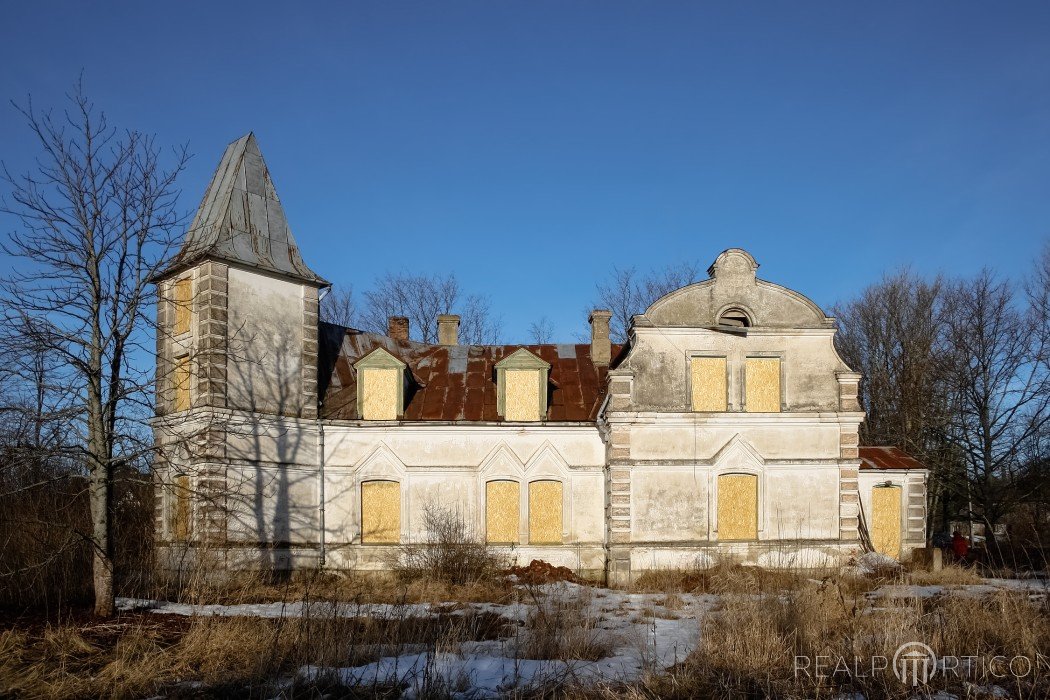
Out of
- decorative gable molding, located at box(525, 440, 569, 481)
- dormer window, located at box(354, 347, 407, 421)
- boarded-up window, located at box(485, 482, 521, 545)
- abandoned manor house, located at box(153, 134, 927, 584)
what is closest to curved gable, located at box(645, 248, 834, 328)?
abandoned manor house, located at box(153, 134, 927, 584)

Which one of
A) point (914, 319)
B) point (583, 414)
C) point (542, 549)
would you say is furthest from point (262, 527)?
point (914, 319)

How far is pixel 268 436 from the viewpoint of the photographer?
19562mm

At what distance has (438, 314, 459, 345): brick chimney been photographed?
83.8 feet

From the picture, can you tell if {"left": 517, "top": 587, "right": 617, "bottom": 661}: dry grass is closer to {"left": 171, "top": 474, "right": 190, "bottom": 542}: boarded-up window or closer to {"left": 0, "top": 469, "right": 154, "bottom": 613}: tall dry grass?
{"left": 0, "top": 469, "right": 154, "bottom": 613}: tall dry grass

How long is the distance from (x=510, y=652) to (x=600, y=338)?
48.7 feet

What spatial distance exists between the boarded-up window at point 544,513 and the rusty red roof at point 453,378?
175cm

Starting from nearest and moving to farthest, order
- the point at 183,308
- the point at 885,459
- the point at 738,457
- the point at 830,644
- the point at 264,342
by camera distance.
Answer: the point at 830,644 → the point at 183,308 → the point at 264,342 → the point at 738,457 → the point at 885,459

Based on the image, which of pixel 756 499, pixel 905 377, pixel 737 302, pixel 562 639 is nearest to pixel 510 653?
pixel 562 639

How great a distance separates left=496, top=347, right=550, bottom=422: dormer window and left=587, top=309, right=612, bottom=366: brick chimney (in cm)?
255

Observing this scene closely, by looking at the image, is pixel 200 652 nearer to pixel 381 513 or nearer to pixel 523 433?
pixel 381 513

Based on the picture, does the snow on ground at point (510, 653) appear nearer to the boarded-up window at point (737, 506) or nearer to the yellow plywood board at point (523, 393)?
the boarded-up window at point (737, 506)

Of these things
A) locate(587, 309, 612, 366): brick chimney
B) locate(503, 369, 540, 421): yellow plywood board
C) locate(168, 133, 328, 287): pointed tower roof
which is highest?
locate(168, 133, 328, 287): pointed tower roof

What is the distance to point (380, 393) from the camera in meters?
21.4

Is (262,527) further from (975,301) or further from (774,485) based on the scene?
(975,301)
